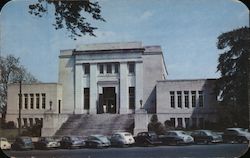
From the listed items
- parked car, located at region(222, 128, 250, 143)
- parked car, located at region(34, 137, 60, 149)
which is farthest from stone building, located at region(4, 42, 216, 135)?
parked car, located at region(222, 128, 250, 143)

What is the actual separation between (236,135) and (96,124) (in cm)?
149

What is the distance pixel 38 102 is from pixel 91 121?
0.64m

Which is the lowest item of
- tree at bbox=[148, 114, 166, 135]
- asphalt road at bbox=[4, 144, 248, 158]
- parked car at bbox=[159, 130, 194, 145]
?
asphalt road at bbox=[4, 144, 248, 158]

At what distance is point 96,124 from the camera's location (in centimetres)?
554

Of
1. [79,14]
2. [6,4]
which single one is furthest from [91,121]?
[6,4]

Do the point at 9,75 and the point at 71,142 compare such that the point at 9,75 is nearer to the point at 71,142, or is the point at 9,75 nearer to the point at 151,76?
the point at 71,142

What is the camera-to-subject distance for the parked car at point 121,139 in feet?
17.9

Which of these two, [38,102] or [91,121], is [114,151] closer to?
[91,121]

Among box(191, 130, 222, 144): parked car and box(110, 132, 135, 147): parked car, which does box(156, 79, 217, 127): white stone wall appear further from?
box(110, 132, 135, 147): parked car

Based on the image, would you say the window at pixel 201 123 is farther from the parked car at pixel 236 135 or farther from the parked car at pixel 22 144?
the parked car at pixel 22 144

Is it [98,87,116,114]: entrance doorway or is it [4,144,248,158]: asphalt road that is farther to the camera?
[98,87,116,114]: entrance doorway

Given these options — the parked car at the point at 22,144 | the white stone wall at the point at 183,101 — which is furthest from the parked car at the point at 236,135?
the parked car at the point at 22,144

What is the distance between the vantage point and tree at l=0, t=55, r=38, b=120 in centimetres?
533

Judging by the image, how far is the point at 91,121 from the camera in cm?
556
